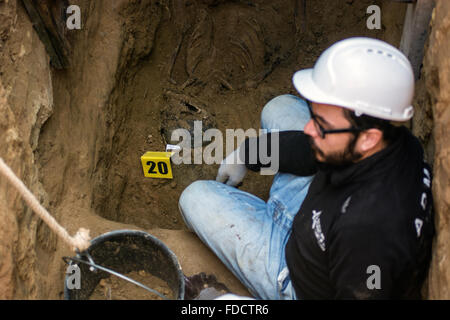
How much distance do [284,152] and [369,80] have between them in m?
0.79

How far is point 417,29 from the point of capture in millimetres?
2088

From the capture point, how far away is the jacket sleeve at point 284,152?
2078 mm

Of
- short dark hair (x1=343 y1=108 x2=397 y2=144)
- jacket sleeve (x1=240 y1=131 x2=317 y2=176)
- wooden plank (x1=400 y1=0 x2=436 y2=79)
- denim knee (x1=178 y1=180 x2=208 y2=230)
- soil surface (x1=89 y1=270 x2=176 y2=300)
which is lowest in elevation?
soil surface (x1=89 y1=270 x2=176 y2=300)

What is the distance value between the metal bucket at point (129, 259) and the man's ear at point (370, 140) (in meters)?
0.96

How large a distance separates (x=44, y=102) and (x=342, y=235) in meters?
1.60

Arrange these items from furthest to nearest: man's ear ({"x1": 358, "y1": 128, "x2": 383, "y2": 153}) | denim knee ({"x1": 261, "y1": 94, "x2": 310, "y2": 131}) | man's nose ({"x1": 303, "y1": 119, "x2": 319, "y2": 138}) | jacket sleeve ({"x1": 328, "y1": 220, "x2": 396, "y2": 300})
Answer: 1. denim knee ({"x1": 261, "y1": 94, "x2": 310, "y2": 131})
2. man's nose ({"x1": 303, "y1": 119, "x2": 319, "y2": 138})
3. man's ear ({"x1": 358, "y1": 128, "x2": 383, "y2": 153})
4. jacket sleeve ({"x1": 328, "y1": 220, "x2": 396, "y2": 300})

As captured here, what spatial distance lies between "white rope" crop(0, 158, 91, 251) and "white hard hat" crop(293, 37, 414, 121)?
1.01m

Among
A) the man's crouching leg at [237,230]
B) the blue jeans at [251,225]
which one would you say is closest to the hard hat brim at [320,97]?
the blue jeans at [251,225]

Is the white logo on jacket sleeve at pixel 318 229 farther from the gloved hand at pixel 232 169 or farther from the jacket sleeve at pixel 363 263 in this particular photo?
the gloved hand at pixel 232 169

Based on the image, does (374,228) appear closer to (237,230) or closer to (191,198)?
(237,230)

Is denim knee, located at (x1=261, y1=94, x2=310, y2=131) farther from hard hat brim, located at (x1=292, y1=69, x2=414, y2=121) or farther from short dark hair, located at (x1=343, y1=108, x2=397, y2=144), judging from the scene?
short dark hair, located at (x1=343, y1=108, x2=397, y2=144)

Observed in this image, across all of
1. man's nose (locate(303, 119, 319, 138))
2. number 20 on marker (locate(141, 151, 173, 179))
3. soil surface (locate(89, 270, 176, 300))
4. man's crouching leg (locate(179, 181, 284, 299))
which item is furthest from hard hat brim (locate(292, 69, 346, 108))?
number 20 on marker (locate(141, 151, 173, 179))

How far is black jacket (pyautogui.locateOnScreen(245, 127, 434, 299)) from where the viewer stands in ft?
4.54

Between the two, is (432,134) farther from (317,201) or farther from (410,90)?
(317,201)
